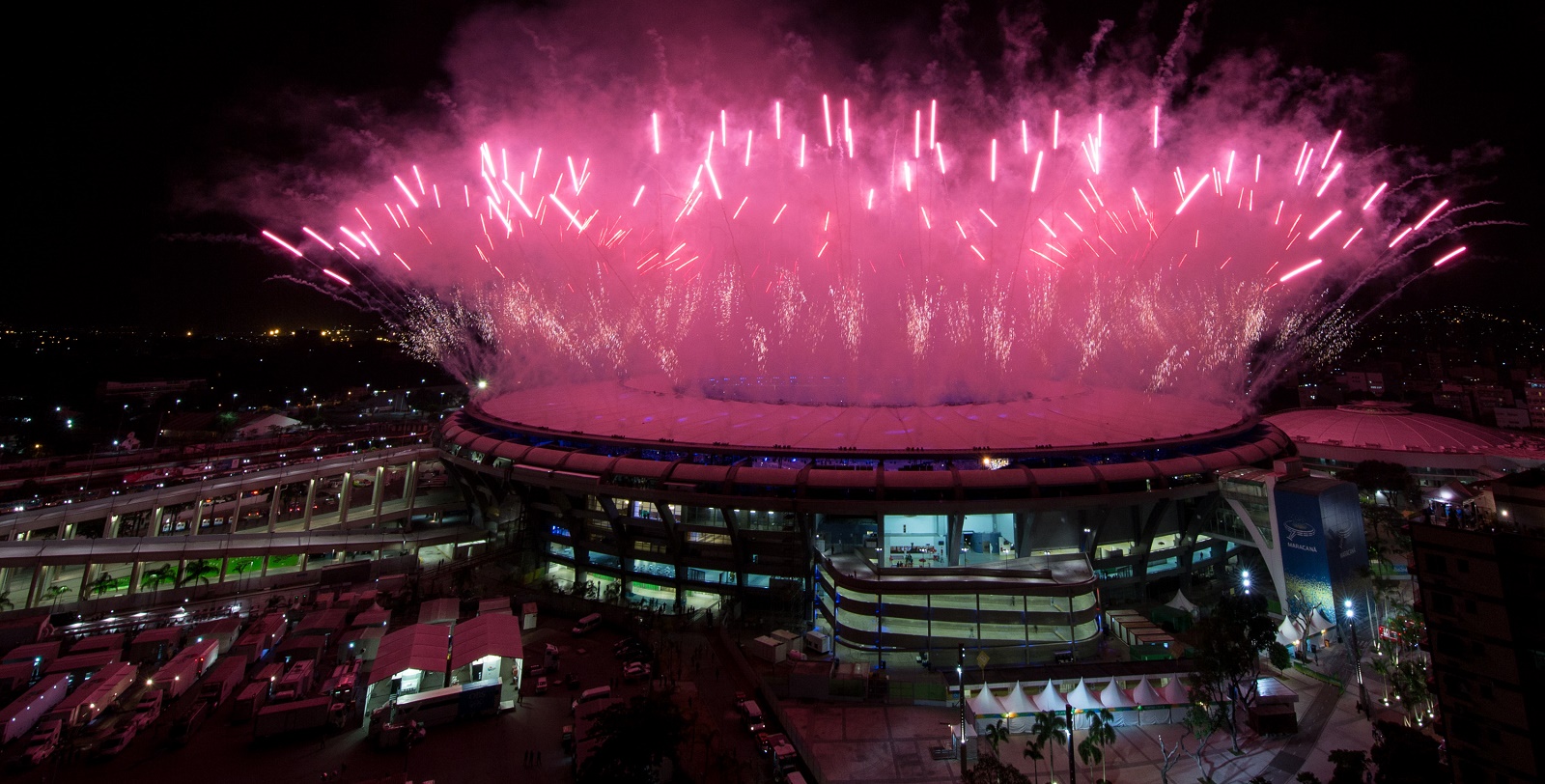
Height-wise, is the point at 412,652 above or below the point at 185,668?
above

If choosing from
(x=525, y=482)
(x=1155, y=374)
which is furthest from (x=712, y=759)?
(x=1155, y=374)

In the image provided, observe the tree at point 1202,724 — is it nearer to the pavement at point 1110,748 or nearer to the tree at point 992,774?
the pavement at point 1110,748

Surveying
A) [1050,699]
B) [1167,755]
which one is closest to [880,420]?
[1050,699]

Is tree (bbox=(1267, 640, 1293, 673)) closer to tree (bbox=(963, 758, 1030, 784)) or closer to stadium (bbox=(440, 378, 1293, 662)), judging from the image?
stadium (bbox=(440, 378, 1293, 662))

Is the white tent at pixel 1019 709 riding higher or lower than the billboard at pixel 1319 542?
lower

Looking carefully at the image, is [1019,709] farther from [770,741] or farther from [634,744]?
[634,744]

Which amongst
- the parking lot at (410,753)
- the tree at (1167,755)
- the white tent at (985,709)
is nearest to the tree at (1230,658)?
the tree at (1167,755)
